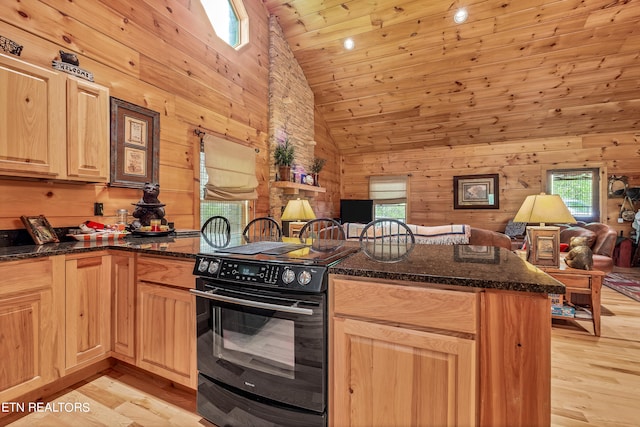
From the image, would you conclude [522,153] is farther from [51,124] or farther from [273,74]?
[51,124]

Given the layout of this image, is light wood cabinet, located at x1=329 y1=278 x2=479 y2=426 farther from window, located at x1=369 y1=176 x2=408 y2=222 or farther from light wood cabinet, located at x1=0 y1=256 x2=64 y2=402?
window, located at x1=369 y1=176 x2=408 y2=222

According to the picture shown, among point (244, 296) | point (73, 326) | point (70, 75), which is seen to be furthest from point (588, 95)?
point (73, 326)

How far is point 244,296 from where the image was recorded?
1382mm

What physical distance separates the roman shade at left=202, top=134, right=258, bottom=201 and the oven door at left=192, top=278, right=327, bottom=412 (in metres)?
2.19

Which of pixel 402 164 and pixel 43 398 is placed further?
pixel 402 164

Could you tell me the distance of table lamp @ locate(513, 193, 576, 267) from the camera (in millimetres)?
2453

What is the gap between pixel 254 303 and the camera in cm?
133

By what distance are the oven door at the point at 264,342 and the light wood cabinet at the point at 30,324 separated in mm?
859

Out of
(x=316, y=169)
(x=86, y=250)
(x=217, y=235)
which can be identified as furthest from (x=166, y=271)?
(x=316, y=169)

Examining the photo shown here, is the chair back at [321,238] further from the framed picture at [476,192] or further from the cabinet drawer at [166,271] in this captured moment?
the framed picture at [476,192]

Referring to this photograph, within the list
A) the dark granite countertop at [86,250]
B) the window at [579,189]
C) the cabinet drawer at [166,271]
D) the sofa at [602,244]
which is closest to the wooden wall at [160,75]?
the dark granite countertop at [86,250]

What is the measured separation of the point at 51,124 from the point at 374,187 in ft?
20.6

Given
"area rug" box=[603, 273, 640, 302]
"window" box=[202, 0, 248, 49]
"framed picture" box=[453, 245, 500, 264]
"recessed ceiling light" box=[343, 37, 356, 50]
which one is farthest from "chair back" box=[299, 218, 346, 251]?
"area rug" box=[603, 273, 640, 302]

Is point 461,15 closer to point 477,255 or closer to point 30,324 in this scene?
point 477,255
